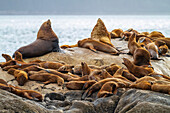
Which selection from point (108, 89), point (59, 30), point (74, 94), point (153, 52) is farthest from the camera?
point (59, 30)

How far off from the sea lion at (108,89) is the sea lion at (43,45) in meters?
4.36

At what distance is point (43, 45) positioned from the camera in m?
8.30

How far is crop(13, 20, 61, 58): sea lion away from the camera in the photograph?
789cm

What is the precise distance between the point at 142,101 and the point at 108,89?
93 cm

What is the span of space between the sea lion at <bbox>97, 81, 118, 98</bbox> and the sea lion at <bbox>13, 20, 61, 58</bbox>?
14.3 feet

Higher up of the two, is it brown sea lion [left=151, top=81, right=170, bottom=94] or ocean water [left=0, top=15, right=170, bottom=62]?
brown sea lion [left=151, top=81, right=170, bottom=94]

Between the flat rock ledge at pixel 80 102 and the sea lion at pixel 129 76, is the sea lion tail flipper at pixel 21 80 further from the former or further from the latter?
the sea lion at pixel 129 76

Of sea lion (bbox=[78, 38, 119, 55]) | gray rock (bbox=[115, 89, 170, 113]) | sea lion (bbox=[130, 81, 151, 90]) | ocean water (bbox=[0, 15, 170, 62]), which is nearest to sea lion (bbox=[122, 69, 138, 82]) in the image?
sea lion (bbox=[130, 81, 151, 90])

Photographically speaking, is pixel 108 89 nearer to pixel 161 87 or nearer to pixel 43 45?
pixel 161 87

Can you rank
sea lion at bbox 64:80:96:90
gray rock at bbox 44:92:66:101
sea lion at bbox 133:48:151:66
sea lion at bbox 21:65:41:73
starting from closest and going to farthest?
1. gray rock at bbox 44:92:66:101
2. sea lion at bbox 64:80:96:90
3. sea lion at bbox 21:65:41:73
4. sea lion at bbox 133:48:151:66

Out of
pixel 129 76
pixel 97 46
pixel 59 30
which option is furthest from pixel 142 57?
pixel 59 30

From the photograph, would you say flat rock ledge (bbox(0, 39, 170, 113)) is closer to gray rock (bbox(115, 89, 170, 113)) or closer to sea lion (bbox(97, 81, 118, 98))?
gray rock (bbox(115, 89, 170, 113))

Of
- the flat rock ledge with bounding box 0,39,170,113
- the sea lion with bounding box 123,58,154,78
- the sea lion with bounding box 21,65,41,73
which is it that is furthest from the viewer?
the sea lion with bounding box 21,65,41,73

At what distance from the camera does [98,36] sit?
10.1 meters
